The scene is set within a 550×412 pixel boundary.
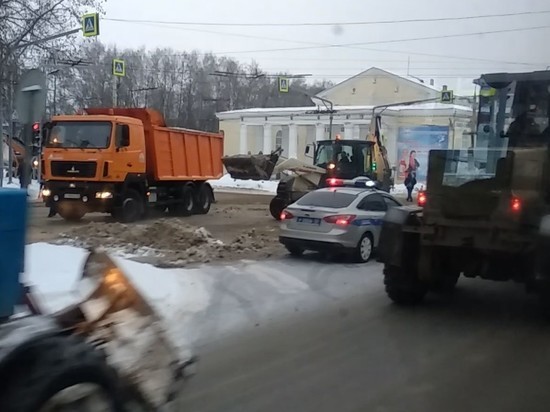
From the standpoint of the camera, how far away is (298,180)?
23.0 m

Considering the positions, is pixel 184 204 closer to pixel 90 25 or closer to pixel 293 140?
pixel 90 25

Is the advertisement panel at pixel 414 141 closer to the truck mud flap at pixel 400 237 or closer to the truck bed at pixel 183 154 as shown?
the truck bed at pixel 183 154

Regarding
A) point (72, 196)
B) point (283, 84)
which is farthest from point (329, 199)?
point (283, 84)

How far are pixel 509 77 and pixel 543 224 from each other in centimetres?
333

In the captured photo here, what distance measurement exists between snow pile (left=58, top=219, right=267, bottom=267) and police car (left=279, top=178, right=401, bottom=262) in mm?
1382

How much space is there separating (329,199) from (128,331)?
32.3 feet

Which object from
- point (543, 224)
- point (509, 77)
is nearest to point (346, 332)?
point (543, 224)

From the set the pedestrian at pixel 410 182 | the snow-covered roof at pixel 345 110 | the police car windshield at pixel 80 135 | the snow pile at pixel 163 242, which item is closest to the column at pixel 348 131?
the snow-covered roof at pixel 345 110

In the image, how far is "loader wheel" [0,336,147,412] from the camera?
4.14 metres

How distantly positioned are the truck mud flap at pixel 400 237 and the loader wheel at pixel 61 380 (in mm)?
6240

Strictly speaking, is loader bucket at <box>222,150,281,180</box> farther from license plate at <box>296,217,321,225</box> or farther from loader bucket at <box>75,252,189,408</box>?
loader bucket at <box>75,252,189,408</box>

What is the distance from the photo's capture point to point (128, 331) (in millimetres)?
5086

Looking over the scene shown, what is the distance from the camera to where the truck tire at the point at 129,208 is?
21781mm

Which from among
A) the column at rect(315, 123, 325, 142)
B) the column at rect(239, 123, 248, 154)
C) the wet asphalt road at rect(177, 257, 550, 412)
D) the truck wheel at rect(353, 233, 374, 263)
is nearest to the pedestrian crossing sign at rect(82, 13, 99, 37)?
the truck wheel at rect(353, 233, 374, 263)
